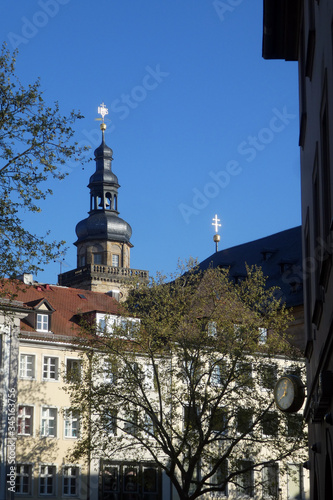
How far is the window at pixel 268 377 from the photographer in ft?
119

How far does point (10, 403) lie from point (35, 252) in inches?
1048

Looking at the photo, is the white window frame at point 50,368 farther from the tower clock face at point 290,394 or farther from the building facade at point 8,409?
the tower clock face at point 290,394

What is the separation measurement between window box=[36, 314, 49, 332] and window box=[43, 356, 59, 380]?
1863mm

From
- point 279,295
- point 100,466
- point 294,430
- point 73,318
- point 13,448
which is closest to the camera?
point 294,430

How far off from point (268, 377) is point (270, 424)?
1836 millimetres

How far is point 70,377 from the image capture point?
37062 millimetres

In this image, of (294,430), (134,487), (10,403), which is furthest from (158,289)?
(134,487)

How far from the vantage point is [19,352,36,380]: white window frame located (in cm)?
4719

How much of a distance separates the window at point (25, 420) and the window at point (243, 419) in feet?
45.3

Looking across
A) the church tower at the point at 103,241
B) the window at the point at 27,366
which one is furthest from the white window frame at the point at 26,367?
the church tower at the point at 103,241

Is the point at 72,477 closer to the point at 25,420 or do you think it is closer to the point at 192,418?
the point at 25,420

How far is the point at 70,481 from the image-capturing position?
153 ft

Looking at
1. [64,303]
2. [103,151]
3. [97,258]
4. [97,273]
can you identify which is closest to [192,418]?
[64,303]

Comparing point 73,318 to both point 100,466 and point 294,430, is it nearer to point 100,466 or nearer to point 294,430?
point 100,466
